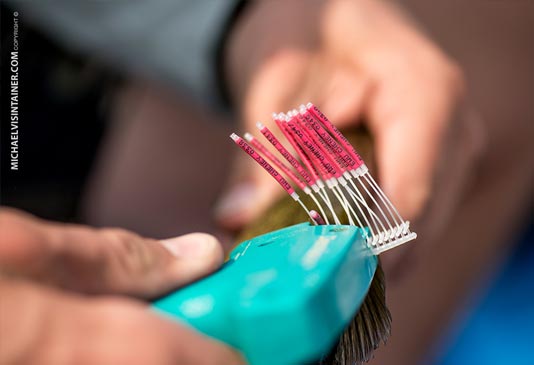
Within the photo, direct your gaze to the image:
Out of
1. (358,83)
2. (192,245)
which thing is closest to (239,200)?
(358,83)

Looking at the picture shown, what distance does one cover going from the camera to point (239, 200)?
18.2 inches

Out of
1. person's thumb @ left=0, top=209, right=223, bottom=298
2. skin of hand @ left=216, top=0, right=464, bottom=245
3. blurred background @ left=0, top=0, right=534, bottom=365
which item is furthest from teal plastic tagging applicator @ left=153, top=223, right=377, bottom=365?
blurred background @ left=0, top=0, right=534, bottom=365

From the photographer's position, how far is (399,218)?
0.27m

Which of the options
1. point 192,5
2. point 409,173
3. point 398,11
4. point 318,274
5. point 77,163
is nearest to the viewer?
point 318,274

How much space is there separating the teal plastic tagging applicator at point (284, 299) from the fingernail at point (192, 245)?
0.01 m

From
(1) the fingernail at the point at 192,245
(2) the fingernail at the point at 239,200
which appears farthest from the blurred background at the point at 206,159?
(1) the fingernail at the point at 192,245

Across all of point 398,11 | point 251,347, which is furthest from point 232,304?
point 398,11

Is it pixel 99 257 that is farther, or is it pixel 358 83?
pixel 358 83

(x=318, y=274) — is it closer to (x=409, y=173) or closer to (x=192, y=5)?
(x=409, y=173)

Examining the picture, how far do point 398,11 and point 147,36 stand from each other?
29 centimetres

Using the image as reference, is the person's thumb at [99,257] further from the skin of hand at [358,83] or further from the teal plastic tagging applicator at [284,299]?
the skin of hand at [358,83]

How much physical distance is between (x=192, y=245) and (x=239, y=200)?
0.78 feet

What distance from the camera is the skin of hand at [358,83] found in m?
0.40

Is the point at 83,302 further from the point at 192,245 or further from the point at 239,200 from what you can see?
the point at 239,200
